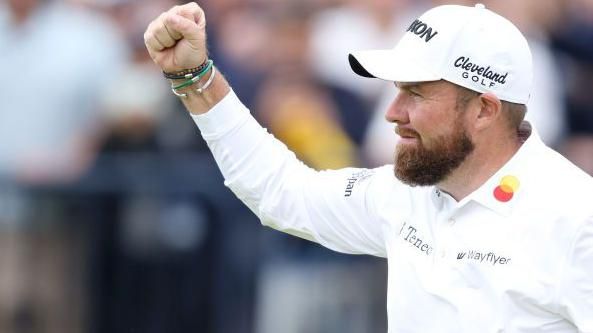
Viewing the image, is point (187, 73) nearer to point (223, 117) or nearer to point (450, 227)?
point (223, 117)

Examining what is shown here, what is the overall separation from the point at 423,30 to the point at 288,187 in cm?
87

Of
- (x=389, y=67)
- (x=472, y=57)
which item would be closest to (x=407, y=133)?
(x=389, y=67)

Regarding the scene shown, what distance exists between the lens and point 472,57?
5.16m

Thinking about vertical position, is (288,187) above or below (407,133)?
below

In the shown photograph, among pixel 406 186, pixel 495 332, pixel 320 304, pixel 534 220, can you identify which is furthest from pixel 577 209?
pixel 320 304

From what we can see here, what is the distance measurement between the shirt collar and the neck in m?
0.03

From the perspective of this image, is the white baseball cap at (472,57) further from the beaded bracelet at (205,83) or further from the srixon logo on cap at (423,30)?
the beaded bracelet at (205,83)

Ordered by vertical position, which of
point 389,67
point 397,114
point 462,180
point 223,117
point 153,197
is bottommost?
point 153,197

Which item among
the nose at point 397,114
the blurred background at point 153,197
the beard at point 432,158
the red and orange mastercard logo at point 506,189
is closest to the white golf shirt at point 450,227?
the red and orange mastercard logo at point 506,189

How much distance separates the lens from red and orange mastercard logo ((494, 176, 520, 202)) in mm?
5145

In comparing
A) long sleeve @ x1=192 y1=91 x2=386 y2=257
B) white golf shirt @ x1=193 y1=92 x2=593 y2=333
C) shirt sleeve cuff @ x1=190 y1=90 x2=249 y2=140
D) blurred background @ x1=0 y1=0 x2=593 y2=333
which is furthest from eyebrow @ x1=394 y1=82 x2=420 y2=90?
blurred background @ x1=0 y1=0 x2=593 y2=333

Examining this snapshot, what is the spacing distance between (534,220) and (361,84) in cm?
506

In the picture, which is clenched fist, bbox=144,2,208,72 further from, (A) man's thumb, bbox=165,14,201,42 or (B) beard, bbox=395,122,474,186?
(B) beard, bbox=395,122,474,186

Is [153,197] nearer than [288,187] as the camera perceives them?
No
